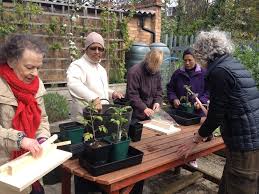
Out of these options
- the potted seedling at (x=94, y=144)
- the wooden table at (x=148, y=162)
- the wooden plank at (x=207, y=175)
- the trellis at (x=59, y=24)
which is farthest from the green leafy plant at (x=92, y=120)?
the trellis at (x=59, y=24)

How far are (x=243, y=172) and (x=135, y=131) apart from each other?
0.88 meters

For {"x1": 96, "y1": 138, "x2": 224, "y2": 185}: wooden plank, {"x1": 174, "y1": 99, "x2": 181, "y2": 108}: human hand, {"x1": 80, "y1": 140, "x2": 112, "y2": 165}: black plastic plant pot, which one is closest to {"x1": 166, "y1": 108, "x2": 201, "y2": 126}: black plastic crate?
{"x1": 174, "y1": 99, "x2": 181, "y2": 108}: human hand

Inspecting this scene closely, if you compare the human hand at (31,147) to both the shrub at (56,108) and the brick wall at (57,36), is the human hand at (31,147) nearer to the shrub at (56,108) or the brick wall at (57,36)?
the shrub at (56,108)

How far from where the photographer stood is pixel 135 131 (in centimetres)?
258

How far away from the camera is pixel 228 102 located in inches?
83.3

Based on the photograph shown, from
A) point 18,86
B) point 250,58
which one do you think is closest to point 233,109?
point 18,86

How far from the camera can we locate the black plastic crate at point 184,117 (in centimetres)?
316

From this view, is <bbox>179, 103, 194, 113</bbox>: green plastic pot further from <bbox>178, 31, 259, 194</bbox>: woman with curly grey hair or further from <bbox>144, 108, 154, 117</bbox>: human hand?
<bbox>178, 31, 259, 194</bbox>: woman with curly grey hair

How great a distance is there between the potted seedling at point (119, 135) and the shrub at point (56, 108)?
290 centimetres

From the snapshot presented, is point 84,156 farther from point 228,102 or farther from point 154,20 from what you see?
point 154,20

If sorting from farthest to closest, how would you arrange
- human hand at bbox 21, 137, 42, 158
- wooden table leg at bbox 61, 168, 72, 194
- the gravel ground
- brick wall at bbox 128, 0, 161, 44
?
brick wall at bbox 128, 0, 161, 44, the gravel ground, wooden table leg at bbox 61, 168, 72, 194, human hand at bbox 21, 137, 42, 158

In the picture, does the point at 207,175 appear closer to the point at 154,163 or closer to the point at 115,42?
the point at 154,163

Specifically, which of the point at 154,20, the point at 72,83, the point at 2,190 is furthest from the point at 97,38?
the point at 154,20

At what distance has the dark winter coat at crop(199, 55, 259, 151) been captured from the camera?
209 cm
